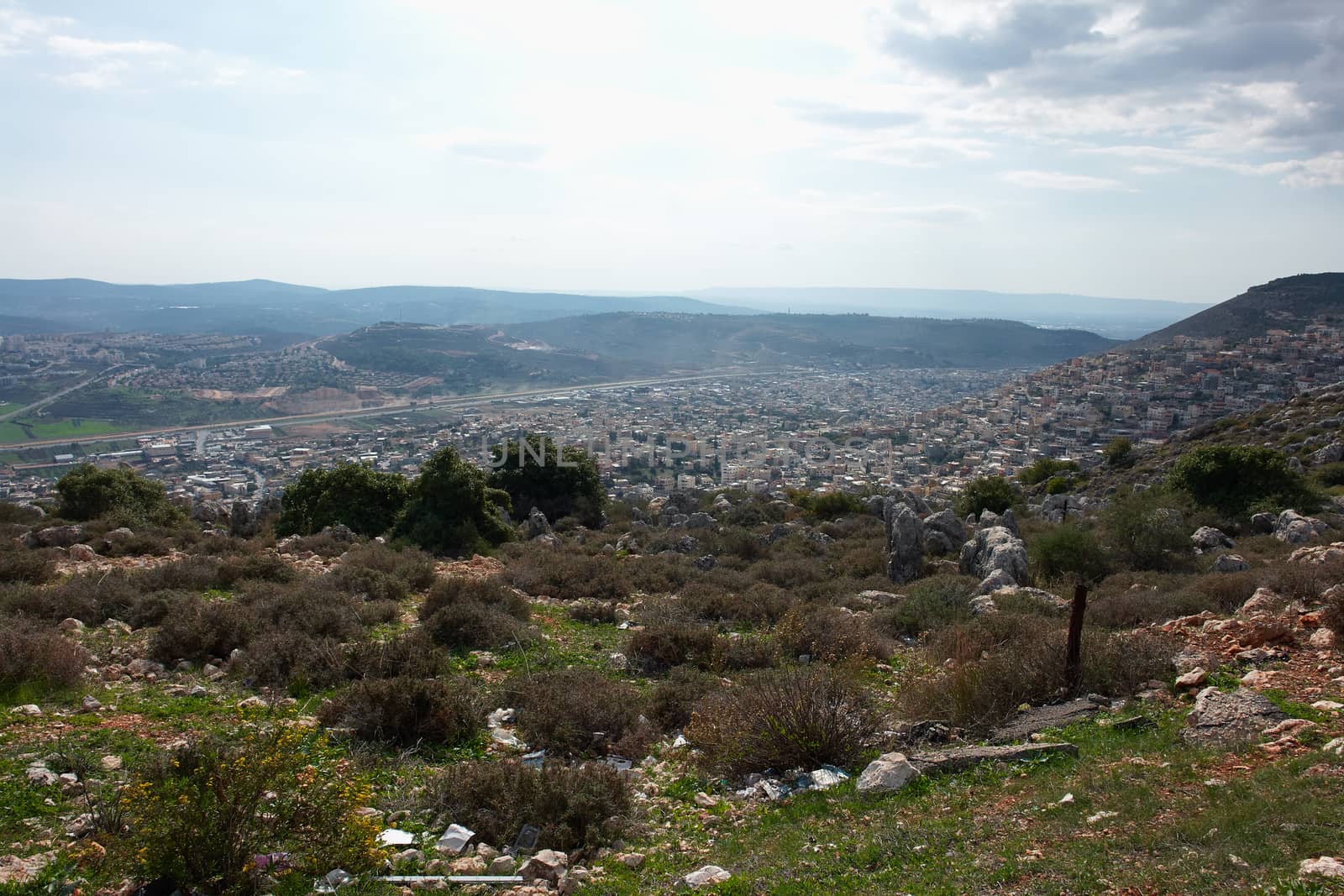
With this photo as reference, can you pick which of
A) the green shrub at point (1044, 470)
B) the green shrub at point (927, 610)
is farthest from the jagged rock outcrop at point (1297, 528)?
the green shrub at point (1044, 470)

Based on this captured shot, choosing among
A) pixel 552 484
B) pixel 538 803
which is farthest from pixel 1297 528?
pixel 552 484

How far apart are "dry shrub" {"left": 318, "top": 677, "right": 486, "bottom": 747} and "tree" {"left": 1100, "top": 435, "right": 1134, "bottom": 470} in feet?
105

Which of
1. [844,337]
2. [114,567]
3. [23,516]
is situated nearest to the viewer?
[114,567]

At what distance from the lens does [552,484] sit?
26562mm

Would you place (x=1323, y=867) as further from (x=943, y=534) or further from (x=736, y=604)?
(x=943, y=534)

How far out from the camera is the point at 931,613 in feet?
38.6

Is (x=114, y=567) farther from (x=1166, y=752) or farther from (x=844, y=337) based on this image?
(x=844, y=337)

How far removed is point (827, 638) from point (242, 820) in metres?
7.20

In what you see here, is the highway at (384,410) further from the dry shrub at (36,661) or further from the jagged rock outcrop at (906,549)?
the jagged rock outcrop at (906,549)

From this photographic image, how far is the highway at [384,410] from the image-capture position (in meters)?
48.2

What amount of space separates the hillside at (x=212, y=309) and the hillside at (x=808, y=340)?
140 ft

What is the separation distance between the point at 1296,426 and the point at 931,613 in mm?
29022

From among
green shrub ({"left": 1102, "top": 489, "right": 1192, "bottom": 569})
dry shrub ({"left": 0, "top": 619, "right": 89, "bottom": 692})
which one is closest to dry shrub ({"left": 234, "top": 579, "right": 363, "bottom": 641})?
dry shrub ({"left": 0, "top": 619, "right": 89, "bottom": 692})

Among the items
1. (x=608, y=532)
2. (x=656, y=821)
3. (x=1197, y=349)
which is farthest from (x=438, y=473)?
(x=1197, y=349)
